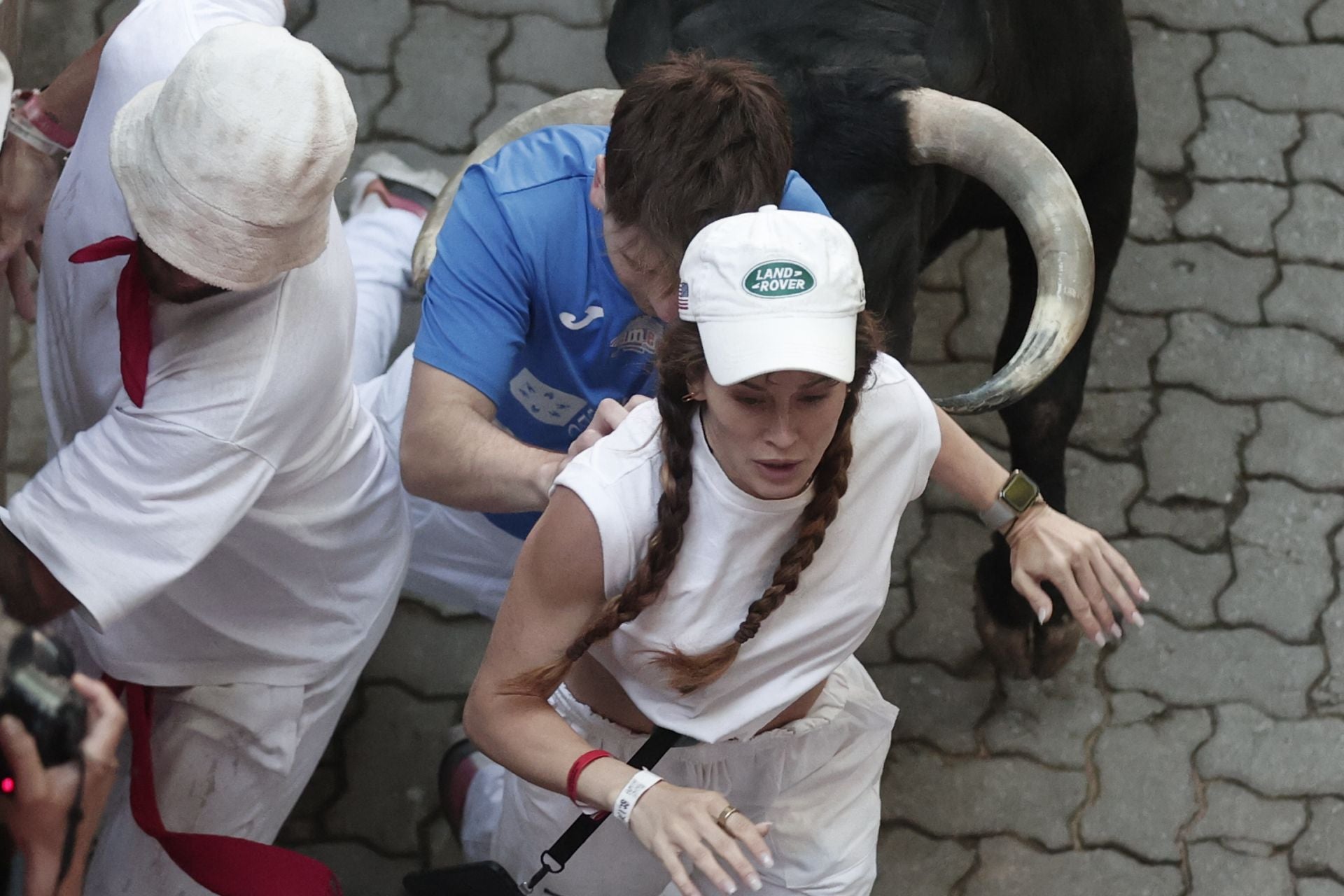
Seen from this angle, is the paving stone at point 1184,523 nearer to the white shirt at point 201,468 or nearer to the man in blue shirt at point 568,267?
the man in blue shirt at point 568,267

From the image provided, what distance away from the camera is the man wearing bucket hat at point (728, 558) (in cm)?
208

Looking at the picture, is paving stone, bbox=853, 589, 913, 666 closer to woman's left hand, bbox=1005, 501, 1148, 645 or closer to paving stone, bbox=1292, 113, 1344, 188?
woman's left hand, bbox=1005, 501, 1148, 645

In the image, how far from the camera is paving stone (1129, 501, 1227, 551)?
4391mm

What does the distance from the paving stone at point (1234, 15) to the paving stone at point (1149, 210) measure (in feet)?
2.30

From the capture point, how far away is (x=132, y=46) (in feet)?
8.66

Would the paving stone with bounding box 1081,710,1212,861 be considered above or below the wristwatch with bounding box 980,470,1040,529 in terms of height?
below

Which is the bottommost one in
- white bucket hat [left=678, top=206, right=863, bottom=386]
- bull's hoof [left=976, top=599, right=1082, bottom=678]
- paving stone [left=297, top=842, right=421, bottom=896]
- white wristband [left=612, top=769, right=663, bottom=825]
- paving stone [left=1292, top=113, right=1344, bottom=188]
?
paving stone [left=297, top=842, right=421, bottom=896]

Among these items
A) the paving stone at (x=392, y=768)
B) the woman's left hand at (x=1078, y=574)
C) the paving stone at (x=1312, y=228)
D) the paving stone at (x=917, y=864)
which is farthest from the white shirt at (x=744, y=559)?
the paving stone at (x=1312, y=228)

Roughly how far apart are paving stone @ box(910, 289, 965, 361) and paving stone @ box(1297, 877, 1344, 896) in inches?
73.4

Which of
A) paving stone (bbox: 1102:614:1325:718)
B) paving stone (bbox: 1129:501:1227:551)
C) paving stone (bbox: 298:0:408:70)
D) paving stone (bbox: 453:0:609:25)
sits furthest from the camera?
paving stone (bbox: 453:0:609:25)

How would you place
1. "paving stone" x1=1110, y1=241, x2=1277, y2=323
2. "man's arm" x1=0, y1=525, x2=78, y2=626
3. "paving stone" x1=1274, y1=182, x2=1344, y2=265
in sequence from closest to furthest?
1. "man's arm" x1=0, y1=525, x2=78, y2=626
2. "paving stone" x1=1110, y1=241, x2=1277, y2=323
3. "paving stone" x1=1274, y1=182, x2=1344, y2=265

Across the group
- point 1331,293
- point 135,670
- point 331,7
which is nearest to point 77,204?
point 135,670

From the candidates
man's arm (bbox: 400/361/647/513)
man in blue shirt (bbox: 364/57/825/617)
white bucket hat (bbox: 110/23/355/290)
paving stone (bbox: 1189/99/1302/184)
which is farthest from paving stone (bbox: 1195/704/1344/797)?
white bucket hat (bbox: 110/23/355/290)

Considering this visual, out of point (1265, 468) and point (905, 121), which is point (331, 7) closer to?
point (905, 121)
